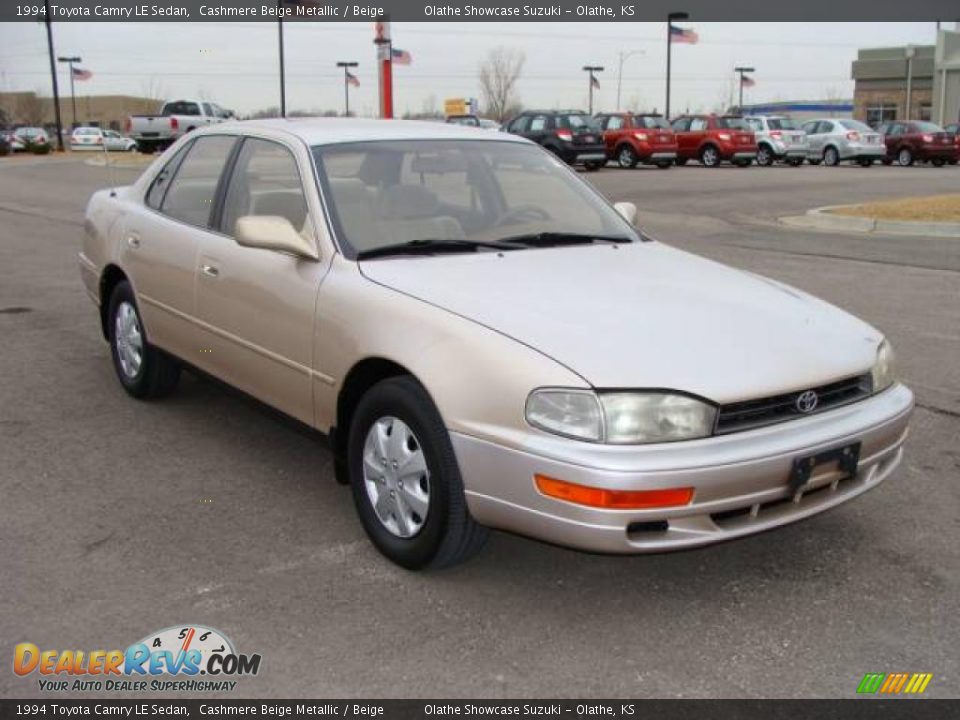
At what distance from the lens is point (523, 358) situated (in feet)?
10.3

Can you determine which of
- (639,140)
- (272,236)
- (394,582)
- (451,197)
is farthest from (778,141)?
(394,582)

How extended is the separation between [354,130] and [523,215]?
892 millimetres

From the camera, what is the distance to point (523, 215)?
4570 mm

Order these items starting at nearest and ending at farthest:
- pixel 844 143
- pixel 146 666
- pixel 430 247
→ pixel 146 666 → pixel 430 247 → pixel 844 143

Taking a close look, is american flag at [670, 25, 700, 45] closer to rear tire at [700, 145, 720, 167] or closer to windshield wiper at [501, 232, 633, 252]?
rear tire at [700, 145, 720, 167]

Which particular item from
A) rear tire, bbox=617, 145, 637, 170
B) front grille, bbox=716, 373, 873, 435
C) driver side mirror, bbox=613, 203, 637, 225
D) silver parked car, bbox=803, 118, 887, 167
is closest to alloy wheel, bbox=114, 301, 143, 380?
driver side mirror, bbox=613, 203, 637, 225

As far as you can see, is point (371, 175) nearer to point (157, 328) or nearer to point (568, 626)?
point (157, 328)

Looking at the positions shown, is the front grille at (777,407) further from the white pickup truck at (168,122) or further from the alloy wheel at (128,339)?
the white pickup truck at (168,122)

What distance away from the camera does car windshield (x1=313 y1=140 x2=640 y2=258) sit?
13.7ft

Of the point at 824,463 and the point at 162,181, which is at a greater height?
the point at 162,181

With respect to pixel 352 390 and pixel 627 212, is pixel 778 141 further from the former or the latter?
pixel 352 390

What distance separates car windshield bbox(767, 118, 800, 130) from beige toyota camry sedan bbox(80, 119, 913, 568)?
1212 inches

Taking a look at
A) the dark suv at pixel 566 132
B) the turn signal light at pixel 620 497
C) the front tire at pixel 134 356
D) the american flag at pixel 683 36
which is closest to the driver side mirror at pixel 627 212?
the turn signal light at pixel 620 497
